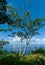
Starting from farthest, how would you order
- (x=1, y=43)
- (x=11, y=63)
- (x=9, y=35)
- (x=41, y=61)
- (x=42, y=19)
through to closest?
(x=1, y=43)
(x=9, y=35)
(x=42, y=19)
(x=41, y=61)
(x=11, y=63)

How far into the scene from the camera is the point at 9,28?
26953 millimetres

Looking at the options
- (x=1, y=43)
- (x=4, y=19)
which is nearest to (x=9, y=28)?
(x=1, y=43)

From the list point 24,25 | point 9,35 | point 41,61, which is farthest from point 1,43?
point 41,61

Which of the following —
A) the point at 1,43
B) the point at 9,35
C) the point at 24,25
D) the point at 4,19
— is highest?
the point at 4,19

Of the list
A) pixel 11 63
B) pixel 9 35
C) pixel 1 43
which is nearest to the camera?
pixel 11 63

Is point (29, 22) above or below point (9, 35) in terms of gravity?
above

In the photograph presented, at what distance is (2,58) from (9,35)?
11102 millimetres

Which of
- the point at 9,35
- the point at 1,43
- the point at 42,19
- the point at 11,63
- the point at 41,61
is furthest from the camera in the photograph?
the point at 1,43

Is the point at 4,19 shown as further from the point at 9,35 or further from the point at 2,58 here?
the point at 9,35

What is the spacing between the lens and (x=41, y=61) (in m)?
18.1

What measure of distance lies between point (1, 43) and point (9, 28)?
23.5 ft

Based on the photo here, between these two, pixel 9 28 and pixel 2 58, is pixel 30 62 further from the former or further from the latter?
pixel 9 28

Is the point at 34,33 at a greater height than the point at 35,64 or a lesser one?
lesser

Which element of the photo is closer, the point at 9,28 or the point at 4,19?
the point at 4,19
